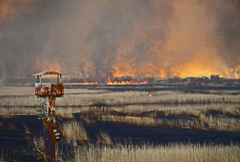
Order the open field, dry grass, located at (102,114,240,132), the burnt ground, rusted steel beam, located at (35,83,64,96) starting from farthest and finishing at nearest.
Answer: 1. dry grass, located at (102,114,240,132)
2. the burnt ground
3. the open field
4. rusted steel beam, located at (35,83,64,96)

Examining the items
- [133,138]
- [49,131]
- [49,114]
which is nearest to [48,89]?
[49,114]

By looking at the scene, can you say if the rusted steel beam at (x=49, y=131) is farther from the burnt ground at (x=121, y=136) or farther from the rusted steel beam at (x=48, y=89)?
the burnt ground at (x=121, y=136)

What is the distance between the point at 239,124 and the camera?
2083 centimetres

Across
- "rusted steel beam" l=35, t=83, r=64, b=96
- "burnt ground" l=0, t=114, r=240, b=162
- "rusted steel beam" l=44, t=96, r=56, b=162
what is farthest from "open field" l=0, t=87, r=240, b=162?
"rusted steel beam" l=35, t=83, r=64, b=96

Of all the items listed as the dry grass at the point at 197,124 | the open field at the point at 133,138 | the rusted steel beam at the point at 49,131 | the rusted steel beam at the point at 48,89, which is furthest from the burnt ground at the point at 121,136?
the rusted steel beam at the point at 48,89

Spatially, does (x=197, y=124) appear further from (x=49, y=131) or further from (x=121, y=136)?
(x=49, y=131)

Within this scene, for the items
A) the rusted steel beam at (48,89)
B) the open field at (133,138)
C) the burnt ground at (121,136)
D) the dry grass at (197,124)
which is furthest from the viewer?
the dry grass at (197,124)

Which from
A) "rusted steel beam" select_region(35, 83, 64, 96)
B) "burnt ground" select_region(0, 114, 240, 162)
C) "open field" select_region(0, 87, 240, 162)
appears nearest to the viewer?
"rusted steel beam" select_region(35, 83, 64, 96)

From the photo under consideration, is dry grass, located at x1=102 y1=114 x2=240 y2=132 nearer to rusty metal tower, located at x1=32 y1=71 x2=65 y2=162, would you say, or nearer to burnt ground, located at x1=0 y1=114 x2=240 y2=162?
burnt ground, located at x1=0 y1=114 x2=240 y2=162

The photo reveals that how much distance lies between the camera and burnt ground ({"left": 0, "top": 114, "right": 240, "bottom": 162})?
1501 cm

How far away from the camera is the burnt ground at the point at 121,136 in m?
15.0

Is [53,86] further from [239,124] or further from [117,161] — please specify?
[239,124]

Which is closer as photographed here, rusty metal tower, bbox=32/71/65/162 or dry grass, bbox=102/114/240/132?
rusty metal tower, bbox=32/71/65/162

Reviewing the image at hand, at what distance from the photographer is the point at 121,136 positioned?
18.7 metres
